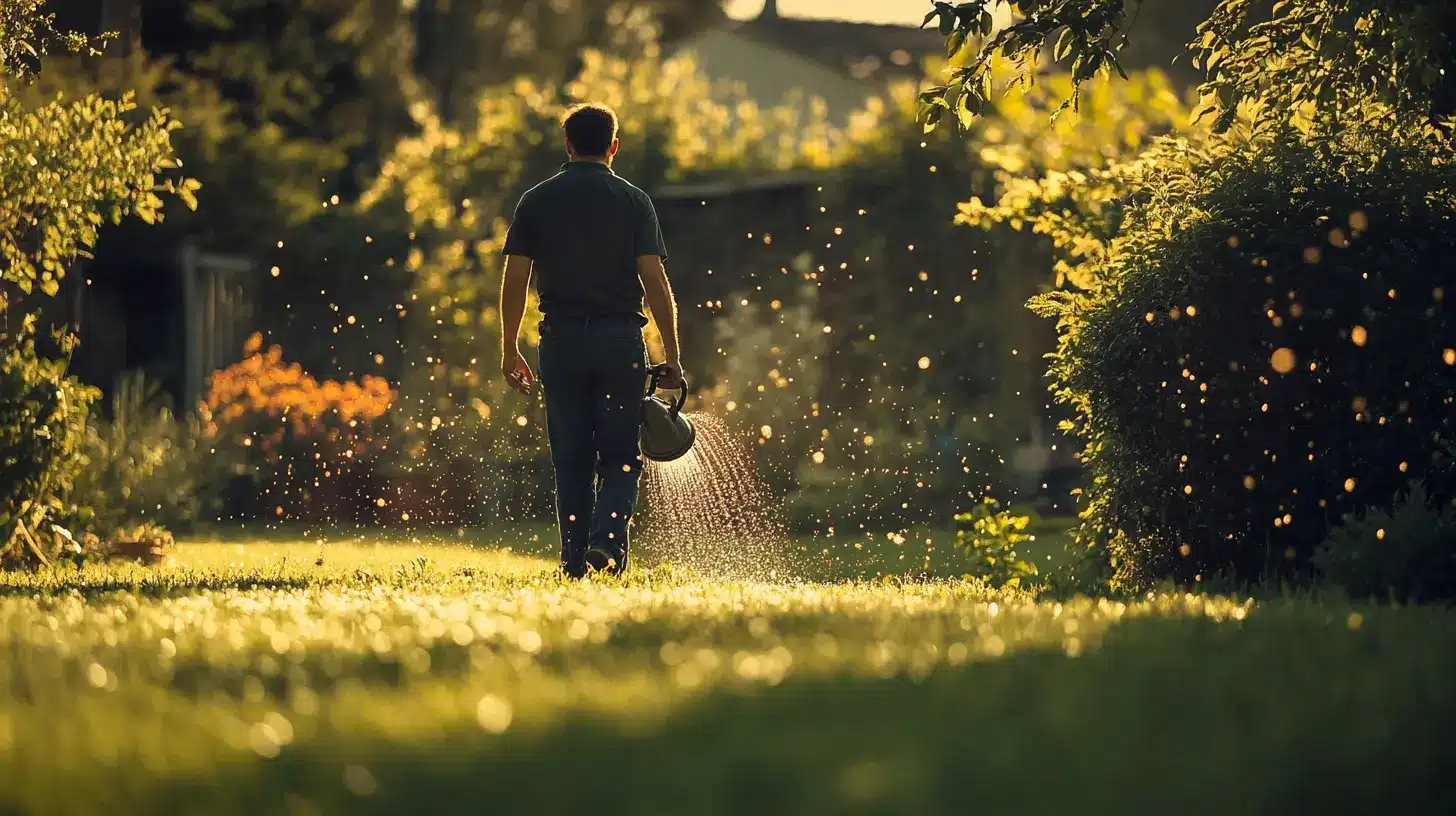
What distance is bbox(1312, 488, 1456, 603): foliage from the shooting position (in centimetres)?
841

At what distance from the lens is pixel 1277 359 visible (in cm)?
952

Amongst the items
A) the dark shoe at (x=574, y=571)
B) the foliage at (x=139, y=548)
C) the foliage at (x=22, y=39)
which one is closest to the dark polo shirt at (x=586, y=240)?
the dark shoe at (x=574, y=571)

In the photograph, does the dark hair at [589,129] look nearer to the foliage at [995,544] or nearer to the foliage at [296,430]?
the foliage at [995,544]

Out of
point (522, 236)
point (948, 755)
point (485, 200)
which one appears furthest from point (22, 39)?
point (485, 200)

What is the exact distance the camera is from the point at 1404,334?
31.0ft

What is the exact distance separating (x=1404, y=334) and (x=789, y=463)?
10350 millimetres

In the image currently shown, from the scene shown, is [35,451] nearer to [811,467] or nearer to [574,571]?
[574,571]

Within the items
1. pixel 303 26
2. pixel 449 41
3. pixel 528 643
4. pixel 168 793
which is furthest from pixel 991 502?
Answer: pixel 449 41

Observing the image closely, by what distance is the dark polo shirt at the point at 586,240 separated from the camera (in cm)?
947

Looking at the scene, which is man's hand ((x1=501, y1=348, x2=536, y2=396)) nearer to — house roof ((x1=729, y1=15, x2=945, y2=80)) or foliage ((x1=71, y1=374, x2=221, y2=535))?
foliage ((x1=71, y1=374, x2=221, y2=535))

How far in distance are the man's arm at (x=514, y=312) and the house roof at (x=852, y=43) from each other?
4238 cm

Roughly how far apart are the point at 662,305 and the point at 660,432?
64 centimetres

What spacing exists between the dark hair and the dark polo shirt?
0.50 feet

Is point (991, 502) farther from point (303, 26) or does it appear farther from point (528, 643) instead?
point (303, 26)
